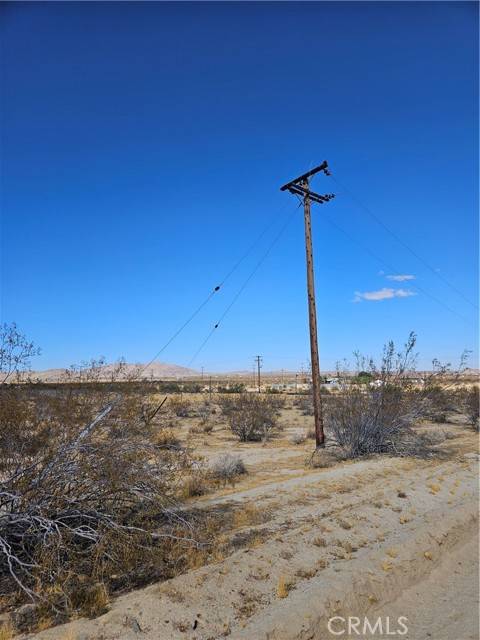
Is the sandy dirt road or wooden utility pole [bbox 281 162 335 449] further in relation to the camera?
wooden utility pole [bbox 281 162 335 449]

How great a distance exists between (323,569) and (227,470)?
598cm

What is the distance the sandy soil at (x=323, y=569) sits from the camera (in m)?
4.82

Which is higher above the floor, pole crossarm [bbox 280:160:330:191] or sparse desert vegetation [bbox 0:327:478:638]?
pole crossarm [bbox 280:160:330:191]

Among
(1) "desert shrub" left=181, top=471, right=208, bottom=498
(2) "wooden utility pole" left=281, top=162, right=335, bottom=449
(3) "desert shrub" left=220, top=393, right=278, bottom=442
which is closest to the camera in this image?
(1) "desert shrub" left=181, top=471, right=208, bottom=498

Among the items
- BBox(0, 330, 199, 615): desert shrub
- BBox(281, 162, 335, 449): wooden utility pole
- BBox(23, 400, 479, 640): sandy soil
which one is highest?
BBox(281, 162, 335, 449): wooden utility pole

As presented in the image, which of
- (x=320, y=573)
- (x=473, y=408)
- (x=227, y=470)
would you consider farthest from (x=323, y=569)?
(x=473, y=408)

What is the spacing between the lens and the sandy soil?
4820 millimetres

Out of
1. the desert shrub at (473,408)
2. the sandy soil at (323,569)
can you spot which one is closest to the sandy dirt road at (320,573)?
the sandy soil at (323,569)

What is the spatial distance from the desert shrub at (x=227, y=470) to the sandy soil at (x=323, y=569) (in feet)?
2.13

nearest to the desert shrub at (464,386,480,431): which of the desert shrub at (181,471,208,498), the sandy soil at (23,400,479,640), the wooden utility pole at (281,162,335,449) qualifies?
the wooden utility pole at (281,162,335,449)

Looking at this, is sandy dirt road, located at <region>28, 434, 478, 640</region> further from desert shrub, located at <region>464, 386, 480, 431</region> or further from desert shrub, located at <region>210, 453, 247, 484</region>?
desert shrub, located at <region>464, 386, 480, 431</region>

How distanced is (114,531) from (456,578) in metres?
5.02

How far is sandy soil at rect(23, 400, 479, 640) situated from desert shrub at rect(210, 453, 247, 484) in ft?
2.13

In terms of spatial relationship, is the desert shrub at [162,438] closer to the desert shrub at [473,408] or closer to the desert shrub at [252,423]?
the desert shrub at [252,423]
